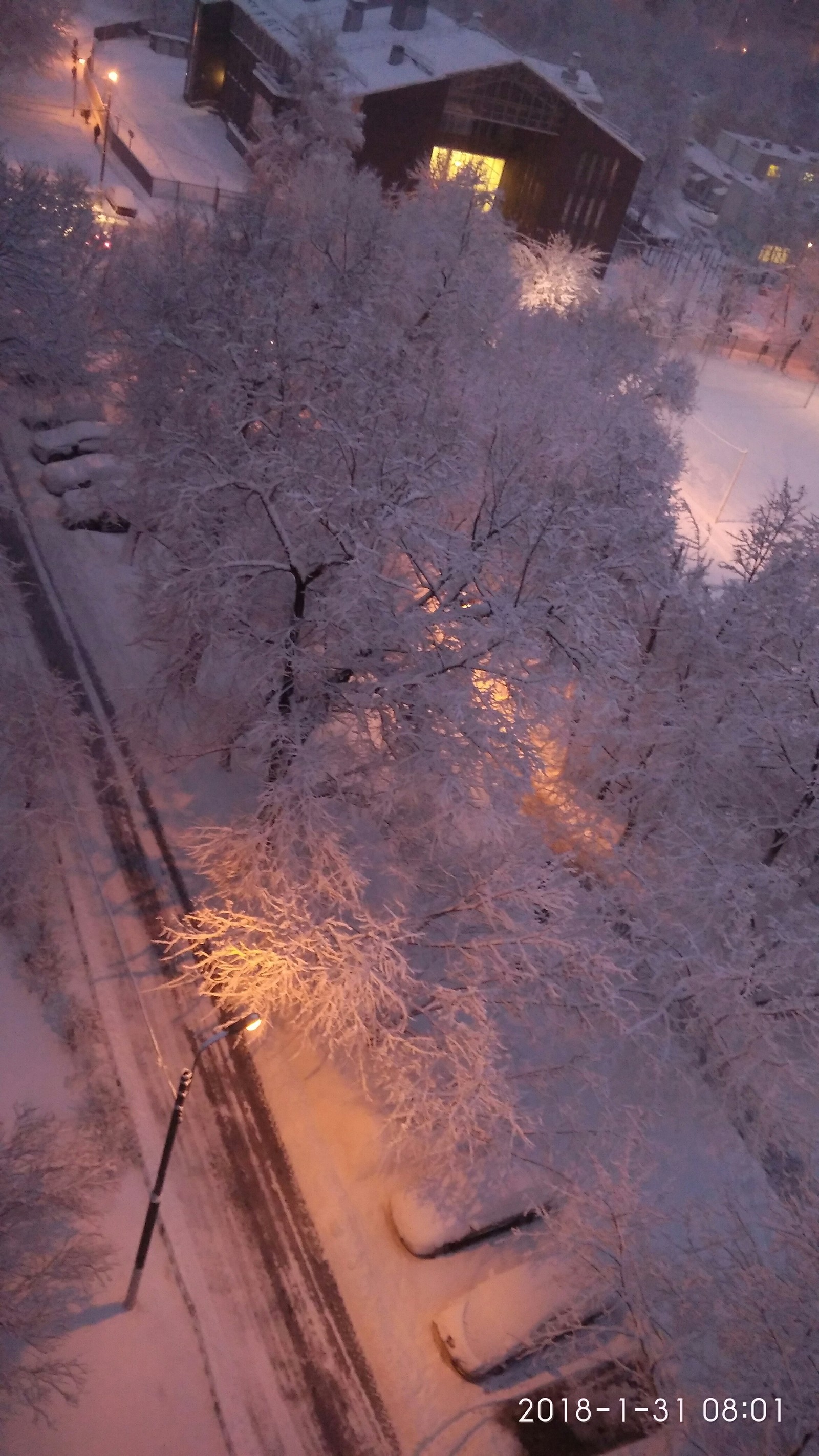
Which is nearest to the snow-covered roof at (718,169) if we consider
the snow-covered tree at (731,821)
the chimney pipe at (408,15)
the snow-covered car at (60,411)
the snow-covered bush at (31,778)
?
the chimney pipe at (408,15)

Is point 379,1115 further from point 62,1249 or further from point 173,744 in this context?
point 173,744

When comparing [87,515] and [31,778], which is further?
[87,515]

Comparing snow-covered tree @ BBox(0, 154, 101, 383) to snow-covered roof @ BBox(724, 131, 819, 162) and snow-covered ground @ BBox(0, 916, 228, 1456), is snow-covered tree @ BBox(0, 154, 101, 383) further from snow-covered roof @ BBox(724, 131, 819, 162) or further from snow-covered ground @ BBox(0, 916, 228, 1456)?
snow-covered roof @ BBox(724, 131, 819, 162)

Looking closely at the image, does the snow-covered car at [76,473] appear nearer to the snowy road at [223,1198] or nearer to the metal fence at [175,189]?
the snowy road at [223,1198]

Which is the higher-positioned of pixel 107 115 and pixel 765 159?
pixel 765 159

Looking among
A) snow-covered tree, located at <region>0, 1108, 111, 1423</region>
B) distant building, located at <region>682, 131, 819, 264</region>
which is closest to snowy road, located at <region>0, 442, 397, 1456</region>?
snow-covered tree, located at <region>0, 1108, 111, 1423</region>

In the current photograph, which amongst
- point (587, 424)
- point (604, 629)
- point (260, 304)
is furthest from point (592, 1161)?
point (587, 424)

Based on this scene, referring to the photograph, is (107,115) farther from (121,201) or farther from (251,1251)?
(251,1251)

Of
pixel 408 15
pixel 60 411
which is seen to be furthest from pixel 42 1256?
pixel 408 15
